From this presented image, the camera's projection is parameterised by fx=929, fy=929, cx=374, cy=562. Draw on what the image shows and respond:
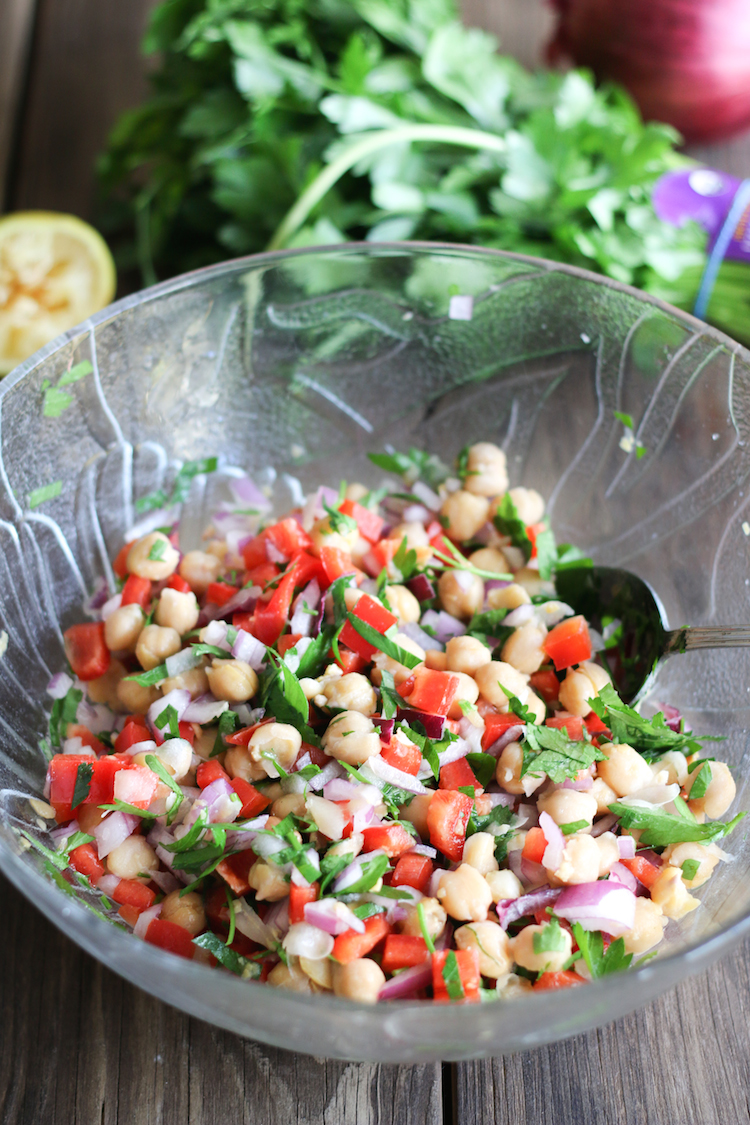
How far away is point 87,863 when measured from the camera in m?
1.48

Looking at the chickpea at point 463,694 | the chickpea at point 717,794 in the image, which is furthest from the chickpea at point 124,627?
the chickpea at point 717,794

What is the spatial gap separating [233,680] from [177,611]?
0.71 feet

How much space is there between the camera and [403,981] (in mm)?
1329

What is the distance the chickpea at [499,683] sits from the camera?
5.32ft

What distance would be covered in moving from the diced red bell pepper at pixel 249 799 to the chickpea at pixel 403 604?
41 cm

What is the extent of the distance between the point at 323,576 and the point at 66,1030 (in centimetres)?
90

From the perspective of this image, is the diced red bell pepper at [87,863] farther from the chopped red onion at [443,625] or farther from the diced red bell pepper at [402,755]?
the chopped red onion at [443,625]

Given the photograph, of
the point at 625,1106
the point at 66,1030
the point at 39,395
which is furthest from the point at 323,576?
the point at 625,1106

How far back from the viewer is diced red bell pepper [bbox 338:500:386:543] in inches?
73.9

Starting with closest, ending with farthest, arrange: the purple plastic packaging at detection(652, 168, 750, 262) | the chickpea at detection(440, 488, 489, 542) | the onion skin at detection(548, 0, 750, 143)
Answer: the chickpea at detection(440, 488, 489, 542) < the purple plastic packaging at detection(652, 168, 750, 262) < the onion skin at detection(548, 0, 750, 143)

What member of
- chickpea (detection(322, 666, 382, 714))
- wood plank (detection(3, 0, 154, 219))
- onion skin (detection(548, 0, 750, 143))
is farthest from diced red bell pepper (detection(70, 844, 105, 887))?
onion skin (detection(548, 0, 750, 143))

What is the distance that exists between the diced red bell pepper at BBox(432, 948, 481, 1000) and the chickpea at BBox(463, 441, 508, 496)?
99 cm

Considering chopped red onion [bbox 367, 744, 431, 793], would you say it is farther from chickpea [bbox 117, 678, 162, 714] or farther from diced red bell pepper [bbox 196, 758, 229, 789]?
chickpea [bbox 117, 678, 162, 714]

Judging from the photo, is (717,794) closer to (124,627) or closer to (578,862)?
(578,862)
